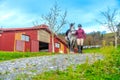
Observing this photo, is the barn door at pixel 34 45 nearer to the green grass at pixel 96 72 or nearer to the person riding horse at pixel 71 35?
the person riding horse at pixel 71 35

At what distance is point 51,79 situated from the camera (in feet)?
34.5

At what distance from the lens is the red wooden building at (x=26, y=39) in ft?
163

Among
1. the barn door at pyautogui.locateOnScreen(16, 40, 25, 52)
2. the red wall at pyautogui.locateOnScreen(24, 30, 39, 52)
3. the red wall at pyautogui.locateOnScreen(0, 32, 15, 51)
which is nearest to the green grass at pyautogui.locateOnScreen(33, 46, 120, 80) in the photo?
the red wall at pyautogui.locateOnScreen(0, 32, 15, 51)

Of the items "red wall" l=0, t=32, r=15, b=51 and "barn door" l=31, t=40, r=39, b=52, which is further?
"barn door" l=31, t=40, r=39, b=52

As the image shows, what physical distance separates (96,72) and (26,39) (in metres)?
41.5

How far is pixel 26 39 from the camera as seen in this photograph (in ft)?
173

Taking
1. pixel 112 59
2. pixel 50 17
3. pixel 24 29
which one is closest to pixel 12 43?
pixel 24 29

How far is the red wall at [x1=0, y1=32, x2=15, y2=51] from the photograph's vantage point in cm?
4922

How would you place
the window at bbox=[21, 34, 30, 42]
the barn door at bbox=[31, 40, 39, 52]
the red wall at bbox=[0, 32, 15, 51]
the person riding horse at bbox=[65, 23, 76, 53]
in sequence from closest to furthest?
the person riding horse at bbox=[65, 23, 76, 53] → the red wall at bbox=[0, 32, 15, 51] → the window at bbox=[21, 34, 30, 42] → the barn door at bbox=[31, 40, 39, 52]

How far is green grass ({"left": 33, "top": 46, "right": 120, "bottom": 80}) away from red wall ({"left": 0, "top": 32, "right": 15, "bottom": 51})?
1466 inches

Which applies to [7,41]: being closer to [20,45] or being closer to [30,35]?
[20,45]

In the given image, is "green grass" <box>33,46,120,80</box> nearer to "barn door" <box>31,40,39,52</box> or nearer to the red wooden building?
the red wooden building

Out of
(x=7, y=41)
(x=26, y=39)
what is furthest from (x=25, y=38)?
(x=7, y=41)

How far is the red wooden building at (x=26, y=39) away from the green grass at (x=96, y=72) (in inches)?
1440
